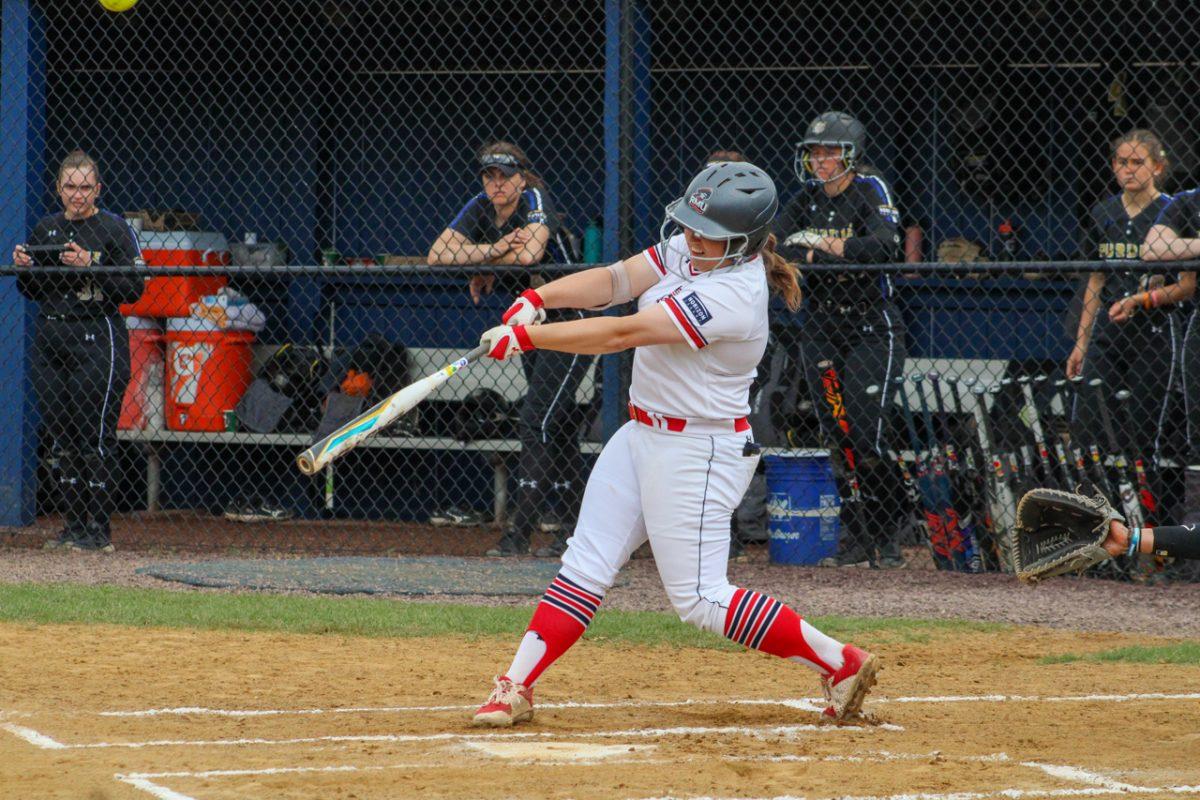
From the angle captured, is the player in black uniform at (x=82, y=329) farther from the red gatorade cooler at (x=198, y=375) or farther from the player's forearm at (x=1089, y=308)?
the player's forearm at (x=1089, y=308)

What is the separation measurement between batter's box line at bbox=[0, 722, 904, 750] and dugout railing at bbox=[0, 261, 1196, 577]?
3333 millimetres

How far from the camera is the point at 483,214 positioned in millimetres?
8711

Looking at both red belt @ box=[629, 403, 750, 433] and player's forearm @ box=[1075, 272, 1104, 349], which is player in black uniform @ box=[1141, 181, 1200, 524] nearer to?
player's forearm @ box=[1075, 272, 1104, 349]

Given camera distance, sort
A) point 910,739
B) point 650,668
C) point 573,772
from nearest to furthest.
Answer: point 573,772, point 910,739, point 650,668

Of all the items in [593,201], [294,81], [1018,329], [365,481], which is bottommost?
[365,481]

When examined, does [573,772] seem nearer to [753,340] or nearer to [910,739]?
[910,739]

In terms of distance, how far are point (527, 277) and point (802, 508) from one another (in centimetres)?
184

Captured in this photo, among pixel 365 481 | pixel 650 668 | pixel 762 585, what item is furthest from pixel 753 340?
pixel 365 481

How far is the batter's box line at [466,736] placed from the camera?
4504 mm

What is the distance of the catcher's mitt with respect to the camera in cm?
486

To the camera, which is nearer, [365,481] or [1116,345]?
[1116,345]

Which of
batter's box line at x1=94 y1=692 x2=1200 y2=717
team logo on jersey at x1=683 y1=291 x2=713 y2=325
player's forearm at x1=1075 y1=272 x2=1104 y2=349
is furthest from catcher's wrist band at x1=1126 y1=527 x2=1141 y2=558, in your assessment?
player's forearm at x1=1075 y1=272 x2=1104 y2=349

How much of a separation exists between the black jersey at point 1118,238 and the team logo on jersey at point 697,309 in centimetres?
381

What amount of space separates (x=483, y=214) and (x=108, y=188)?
4.27 metres
